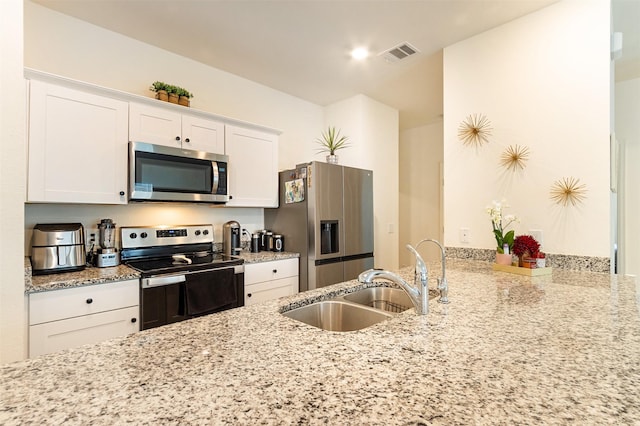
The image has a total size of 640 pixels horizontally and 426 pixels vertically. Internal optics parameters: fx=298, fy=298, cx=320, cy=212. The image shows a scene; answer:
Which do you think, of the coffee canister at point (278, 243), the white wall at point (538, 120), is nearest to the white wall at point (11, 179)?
the coffee canister at point (278, 243)

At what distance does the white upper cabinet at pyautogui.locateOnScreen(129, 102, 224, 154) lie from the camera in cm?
221

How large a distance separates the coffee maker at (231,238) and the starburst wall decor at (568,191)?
2.53 meters

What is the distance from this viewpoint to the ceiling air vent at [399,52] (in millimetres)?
2576

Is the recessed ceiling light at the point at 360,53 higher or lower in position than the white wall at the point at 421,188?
higher

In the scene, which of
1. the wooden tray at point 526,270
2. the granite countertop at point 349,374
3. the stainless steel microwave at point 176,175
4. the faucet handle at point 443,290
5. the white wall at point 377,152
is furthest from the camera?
the white wall at point 377,152

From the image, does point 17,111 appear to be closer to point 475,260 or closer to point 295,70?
point 295,70

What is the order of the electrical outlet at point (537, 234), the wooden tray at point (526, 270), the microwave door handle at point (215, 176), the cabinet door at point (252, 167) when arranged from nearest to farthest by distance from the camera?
the wooden tray at point (526, 270) < the electrical outlet at point (537, 234) < the microwave door handle at point (215, 176) < the cabinet door at point (252, 167)

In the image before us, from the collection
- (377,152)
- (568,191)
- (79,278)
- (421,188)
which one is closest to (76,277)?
(79,278)

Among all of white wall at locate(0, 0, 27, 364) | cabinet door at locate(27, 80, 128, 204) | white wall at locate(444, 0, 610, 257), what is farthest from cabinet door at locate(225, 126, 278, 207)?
white wall at locate(444, 0, 610, 257)

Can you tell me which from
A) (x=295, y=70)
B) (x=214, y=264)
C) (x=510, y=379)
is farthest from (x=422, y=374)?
(x=295, y=70)

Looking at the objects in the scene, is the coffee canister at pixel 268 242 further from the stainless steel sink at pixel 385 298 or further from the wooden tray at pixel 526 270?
the wooden tray at pixel 526 270

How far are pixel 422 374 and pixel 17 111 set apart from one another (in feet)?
6.24

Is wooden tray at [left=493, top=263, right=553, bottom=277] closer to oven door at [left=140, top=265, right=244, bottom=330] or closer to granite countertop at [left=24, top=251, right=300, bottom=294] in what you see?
oven door at [left=140, top=265, right=244, bottom=330]

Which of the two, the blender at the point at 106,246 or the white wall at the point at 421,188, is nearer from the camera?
the blender at the point at 106,246
